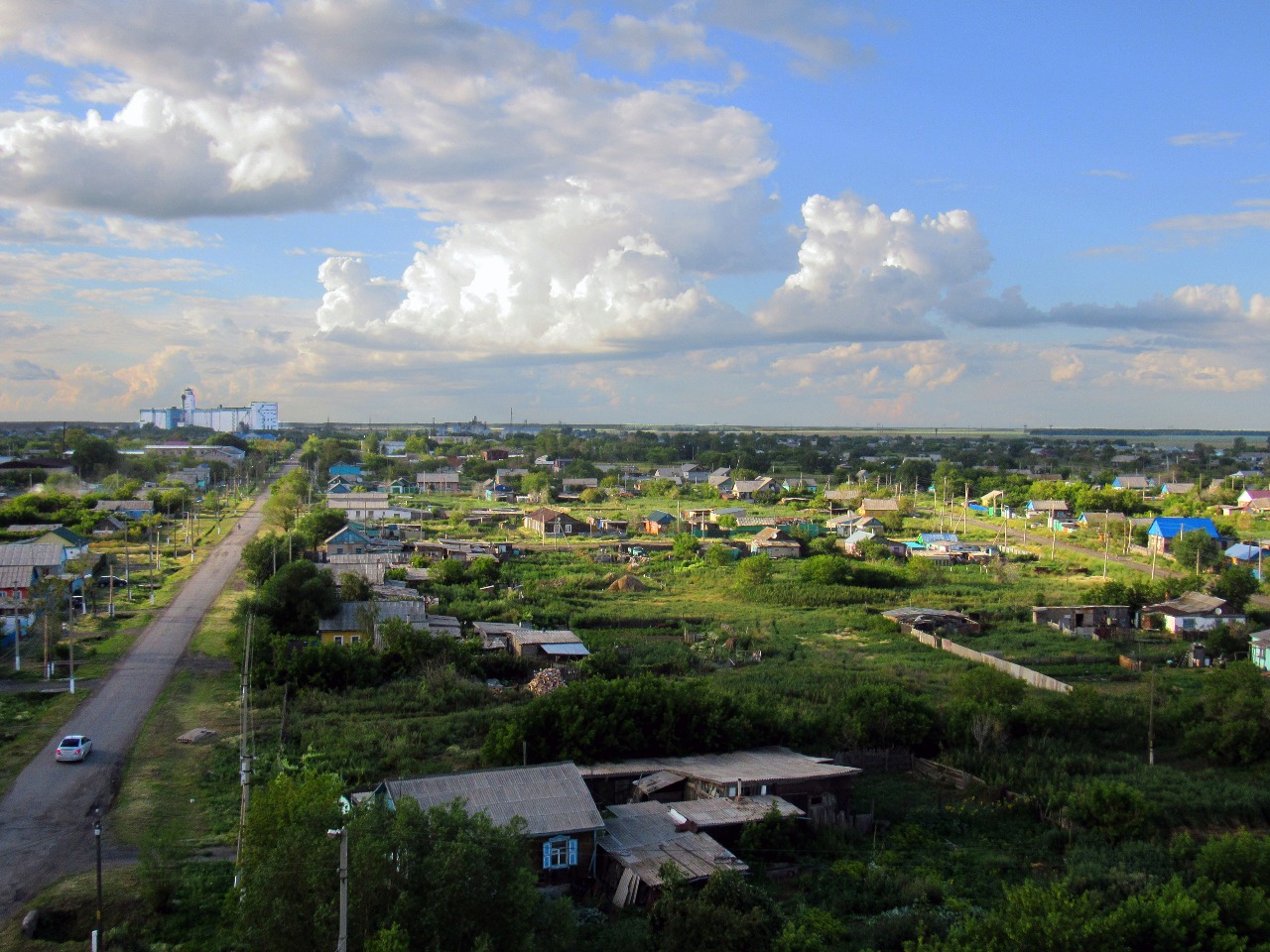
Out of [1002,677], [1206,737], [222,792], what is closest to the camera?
[222,792]

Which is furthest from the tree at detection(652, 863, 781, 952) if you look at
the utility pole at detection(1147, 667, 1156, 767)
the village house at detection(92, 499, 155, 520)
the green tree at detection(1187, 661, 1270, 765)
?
the village house at detection(92, 499, 155, 520)

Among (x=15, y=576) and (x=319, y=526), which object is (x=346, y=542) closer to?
(x=319, y=526)

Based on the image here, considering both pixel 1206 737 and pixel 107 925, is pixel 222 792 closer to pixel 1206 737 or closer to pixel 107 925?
pixel 107 925

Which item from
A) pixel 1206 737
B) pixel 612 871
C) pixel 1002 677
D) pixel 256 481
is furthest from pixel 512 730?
pixel 256 481

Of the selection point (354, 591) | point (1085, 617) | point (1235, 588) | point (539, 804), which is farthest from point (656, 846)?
point (1235, 588)

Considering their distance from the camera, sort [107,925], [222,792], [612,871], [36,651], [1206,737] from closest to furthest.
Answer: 1. [107,925]
2. [612,871]
3. [222,792]
4. [1206,737]
5. [36,651]

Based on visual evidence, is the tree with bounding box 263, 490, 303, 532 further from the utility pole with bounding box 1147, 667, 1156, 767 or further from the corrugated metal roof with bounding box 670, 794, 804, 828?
the utility pole with bounding box 1147, 667, 1156, 767

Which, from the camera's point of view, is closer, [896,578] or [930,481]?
[896,578]
